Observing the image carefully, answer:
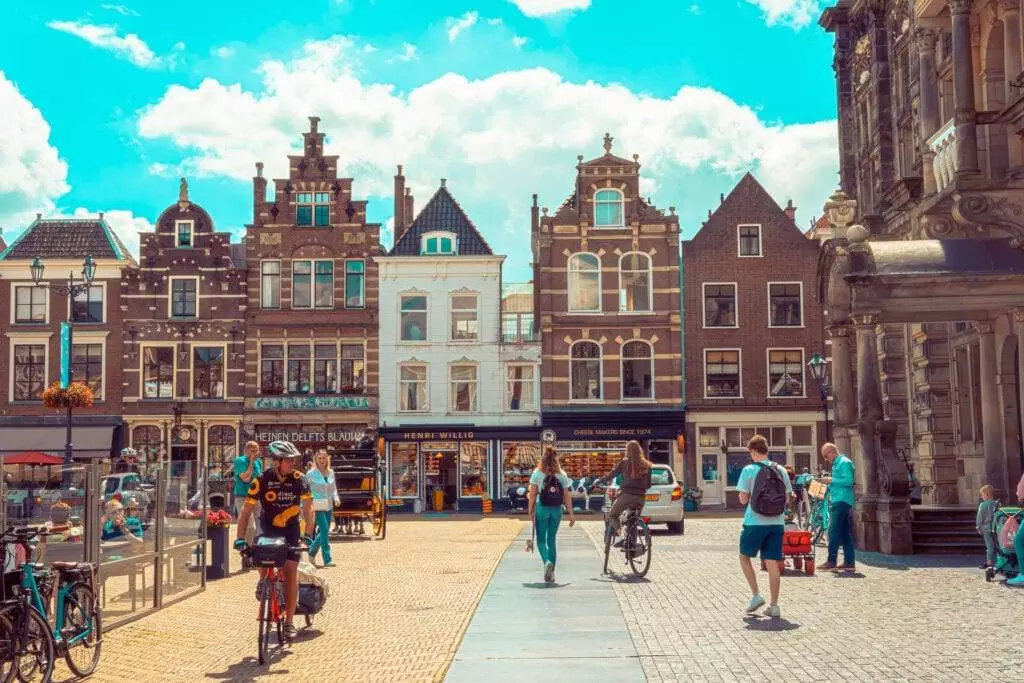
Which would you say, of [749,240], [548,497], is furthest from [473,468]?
[548,497]

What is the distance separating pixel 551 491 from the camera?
15.5 metres

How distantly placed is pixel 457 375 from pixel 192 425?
31.2 feet

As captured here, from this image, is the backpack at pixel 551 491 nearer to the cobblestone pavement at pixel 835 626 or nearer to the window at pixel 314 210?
the cobblestone pavement at pixel 835 626

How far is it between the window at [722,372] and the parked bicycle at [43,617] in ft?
116

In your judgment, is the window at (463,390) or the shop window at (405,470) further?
the window at (463,390)

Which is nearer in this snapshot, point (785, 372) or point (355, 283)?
point (785, 372)

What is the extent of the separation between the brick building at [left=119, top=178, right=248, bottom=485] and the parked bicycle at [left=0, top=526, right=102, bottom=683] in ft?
113

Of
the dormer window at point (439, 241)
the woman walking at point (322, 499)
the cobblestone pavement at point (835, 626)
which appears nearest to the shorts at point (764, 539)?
the cobblestone pavement at point (835, 626)

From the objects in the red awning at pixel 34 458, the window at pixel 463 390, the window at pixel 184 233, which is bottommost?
the red awning at pixel 34 458

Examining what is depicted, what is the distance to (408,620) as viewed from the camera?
1232 centimetres

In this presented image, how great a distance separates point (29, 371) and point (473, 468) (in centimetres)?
1644

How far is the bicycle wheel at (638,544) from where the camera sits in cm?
1595

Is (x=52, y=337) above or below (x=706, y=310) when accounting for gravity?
below

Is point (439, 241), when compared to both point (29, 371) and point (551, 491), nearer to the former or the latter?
point (29, 371)
